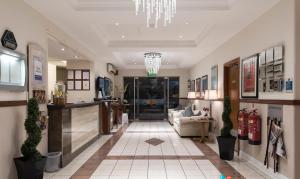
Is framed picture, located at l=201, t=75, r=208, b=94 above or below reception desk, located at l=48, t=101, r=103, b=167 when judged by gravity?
above

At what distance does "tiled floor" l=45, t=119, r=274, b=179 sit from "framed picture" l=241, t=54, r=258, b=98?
1.46 metres

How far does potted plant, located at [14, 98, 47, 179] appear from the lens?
3.48 meters

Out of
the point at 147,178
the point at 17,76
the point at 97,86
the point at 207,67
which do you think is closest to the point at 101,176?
the point at 147,178

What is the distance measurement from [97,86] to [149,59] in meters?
2.09

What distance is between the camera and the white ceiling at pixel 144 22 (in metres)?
4.29

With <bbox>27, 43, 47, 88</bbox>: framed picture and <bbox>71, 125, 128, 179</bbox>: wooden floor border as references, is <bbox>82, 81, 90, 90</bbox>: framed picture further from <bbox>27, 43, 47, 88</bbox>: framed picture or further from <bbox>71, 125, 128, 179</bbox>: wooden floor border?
<bbox>27, 43, 47, 88</bbox>: framed picture

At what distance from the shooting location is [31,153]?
3596 millimetres

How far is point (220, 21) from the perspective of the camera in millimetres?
4973

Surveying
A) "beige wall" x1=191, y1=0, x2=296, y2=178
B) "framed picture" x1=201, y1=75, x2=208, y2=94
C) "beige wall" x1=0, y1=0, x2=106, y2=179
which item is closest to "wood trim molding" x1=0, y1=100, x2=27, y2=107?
"beige wall" x1=0, y1=0, x2=106, y2=179

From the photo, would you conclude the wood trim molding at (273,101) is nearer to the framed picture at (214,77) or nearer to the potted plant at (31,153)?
the framed picture at (214,77)

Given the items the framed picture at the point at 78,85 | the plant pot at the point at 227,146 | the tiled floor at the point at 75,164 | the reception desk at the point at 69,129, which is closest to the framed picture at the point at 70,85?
the framed picture at the point at 78,85

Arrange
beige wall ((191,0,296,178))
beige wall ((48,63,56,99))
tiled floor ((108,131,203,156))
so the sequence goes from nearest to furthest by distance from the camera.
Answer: beige wall ((191,0,296,178))
tiled floor ((108,131,203,156))
beige wall ((48,63,56,99))

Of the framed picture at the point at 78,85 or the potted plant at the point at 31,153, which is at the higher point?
the framed picture at the point at 78,85

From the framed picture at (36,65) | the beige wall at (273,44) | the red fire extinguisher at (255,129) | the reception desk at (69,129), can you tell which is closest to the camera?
the beige wall at (273,44)
